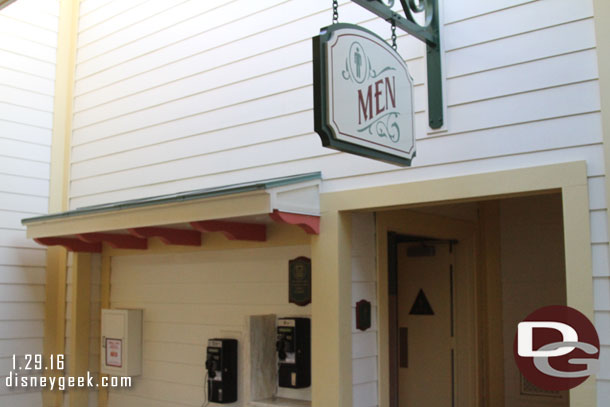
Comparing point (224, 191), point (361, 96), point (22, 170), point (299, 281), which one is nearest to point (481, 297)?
point (299, 281)

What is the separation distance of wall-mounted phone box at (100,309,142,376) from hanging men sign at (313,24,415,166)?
13.3 feet

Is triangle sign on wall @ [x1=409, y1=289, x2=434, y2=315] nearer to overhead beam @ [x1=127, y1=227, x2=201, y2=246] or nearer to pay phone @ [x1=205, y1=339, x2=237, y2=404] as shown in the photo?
pay phone @ [x1=205, y1=339, x2=237, y2=404]

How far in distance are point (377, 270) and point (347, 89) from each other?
2129mm

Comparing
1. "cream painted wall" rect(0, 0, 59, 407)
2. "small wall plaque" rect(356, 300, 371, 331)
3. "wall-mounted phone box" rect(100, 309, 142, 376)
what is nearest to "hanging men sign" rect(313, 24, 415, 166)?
"small wall plaque" rect(356, 300, 371, 331)

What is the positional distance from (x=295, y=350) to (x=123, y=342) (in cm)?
238

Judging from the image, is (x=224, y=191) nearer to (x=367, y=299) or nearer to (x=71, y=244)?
(x=367, y=299)

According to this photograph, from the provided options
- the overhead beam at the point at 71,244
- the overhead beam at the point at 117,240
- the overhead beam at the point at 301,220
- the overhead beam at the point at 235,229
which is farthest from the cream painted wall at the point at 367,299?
the overhead beam at the point at 71,244

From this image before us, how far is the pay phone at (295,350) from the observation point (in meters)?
5.56

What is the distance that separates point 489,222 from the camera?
7016 mm

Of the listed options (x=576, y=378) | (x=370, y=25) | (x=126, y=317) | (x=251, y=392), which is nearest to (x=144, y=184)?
(x=126, y=317)

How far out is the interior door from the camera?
275 inches

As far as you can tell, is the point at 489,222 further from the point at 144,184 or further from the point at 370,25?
the point at 144,184

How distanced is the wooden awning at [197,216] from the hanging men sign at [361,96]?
1189mm

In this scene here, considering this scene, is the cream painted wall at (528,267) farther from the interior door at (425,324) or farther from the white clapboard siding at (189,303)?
the white clapboard siding at (189,303)
